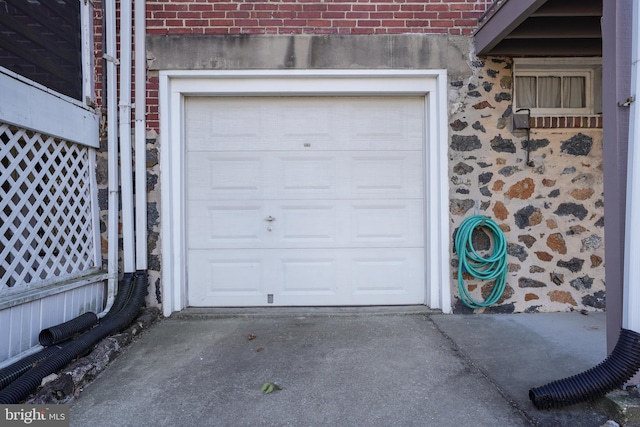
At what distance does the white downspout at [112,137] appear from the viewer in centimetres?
390

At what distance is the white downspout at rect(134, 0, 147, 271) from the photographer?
3973 millimetres

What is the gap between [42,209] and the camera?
3.27 metres

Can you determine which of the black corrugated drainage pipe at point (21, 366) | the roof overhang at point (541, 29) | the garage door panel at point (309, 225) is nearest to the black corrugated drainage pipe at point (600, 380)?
the garage door panel at point (309, 225)

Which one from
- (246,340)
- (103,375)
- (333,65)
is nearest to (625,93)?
(333,65)

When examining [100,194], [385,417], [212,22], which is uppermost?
[212,22]

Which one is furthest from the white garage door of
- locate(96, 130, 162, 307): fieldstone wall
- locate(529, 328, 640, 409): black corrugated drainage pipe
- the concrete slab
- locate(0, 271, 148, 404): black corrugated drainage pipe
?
locate(529, 328, 640, 409): black corrugated drainage pipe

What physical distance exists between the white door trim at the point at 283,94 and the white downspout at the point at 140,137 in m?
0.17

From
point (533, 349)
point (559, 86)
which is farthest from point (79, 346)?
point (559, 86)

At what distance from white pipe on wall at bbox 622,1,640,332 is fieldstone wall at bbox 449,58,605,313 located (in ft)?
6.45

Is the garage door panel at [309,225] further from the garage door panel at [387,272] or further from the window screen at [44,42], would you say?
the window screen at [44,42]

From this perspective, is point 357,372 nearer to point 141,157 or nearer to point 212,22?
point 141,157

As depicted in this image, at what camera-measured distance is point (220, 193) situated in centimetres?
424

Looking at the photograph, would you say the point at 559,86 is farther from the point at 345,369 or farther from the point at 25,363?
the point at 25,363

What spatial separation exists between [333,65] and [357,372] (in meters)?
2.92
